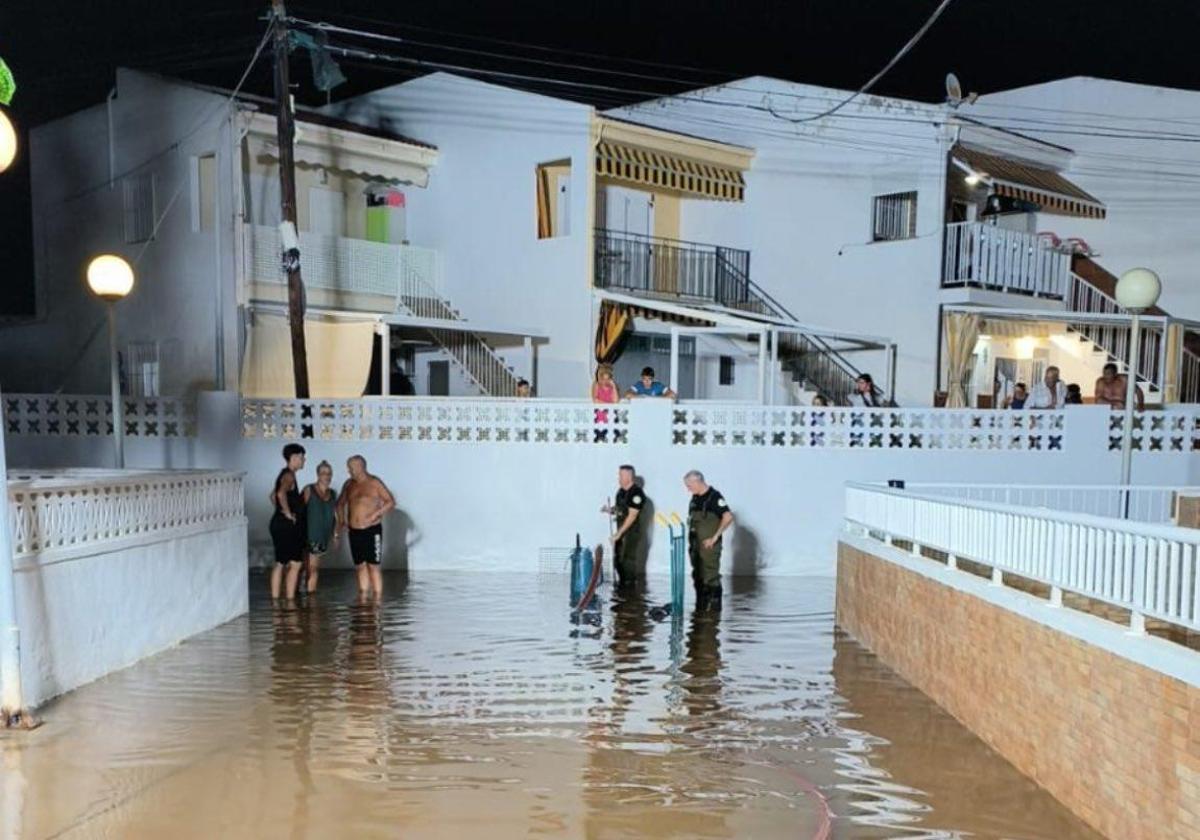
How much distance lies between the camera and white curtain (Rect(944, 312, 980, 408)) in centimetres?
1734

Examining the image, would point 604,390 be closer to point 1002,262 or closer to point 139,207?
point 1002,262

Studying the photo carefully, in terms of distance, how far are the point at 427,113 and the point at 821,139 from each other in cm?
884

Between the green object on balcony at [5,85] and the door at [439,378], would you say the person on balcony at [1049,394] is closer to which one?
the door at [439,378]

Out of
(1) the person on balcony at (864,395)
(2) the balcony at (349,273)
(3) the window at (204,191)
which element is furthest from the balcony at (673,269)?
(3) the window at (204,191)

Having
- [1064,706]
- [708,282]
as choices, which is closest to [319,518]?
[1064,706]

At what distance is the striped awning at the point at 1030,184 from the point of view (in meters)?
17.5

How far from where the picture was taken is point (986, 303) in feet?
57.2

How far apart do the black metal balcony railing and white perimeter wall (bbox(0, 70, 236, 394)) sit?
7.72 meters

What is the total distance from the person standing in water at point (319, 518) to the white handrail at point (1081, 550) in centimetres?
700

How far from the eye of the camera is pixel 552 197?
60.1ft

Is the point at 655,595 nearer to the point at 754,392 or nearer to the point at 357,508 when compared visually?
the point at 357,508

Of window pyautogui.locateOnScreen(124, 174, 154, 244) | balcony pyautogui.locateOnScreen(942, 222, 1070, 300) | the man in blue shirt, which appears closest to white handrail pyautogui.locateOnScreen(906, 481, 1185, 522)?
the man in blue shirt

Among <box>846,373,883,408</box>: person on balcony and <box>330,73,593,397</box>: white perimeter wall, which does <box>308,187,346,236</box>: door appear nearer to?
<box>330,73,593,397</box>: white perimeter wall

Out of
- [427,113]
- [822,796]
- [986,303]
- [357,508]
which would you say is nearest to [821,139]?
[986,303]
